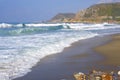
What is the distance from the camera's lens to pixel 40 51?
631 inches

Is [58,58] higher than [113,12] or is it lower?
higher

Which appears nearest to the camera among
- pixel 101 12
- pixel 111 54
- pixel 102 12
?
pixel 111 54

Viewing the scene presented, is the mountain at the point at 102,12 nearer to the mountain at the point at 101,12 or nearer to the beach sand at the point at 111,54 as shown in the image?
the mountain at the point at 101,12

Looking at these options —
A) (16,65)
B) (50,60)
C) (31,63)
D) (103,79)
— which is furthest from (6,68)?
(103,79)

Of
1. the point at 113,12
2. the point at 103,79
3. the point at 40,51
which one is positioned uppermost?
the point at 103,79

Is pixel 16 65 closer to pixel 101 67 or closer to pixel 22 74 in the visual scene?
pixel 22 74

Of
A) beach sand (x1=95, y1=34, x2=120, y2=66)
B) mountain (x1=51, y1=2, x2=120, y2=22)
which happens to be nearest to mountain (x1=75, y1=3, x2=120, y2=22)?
mountain (x1=51, y1=2, x2=120, y2=22)

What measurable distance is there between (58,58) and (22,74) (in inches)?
167

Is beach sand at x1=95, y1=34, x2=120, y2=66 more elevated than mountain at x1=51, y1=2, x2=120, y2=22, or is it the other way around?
→ beach sand at x1=95, y1=34, x2=120, y2=66

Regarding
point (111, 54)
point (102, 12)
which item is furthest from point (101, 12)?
point (111, 54)

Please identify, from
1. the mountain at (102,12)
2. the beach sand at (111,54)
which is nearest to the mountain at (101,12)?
the mountain at (102,12)

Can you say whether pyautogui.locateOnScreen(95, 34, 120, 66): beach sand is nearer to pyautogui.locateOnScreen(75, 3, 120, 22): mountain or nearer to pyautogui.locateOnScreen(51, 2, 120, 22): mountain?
pyautogui.locateOnScreen(51, 2, 120, 22): mountain

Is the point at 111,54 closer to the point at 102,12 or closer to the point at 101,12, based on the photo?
the point at 101,12

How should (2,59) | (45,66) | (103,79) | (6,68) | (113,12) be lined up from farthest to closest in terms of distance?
(113,12), (2,59), (45,66), (6,68), (103,79)
